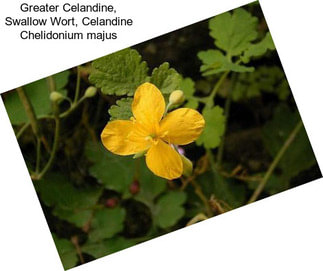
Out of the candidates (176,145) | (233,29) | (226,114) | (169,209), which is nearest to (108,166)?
(169,209)

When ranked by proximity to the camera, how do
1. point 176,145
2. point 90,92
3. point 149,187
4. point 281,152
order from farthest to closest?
point 281,152
point 149,187
point 90,92
point 176,145

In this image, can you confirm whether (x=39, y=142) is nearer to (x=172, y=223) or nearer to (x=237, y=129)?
(x=172, y=223)

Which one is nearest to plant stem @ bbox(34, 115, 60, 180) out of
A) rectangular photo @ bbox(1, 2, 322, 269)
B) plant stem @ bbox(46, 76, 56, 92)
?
rectangular photo @ bbox(1, 2, 322, 269)

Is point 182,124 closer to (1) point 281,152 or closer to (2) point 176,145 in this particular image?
(2) point 176,145

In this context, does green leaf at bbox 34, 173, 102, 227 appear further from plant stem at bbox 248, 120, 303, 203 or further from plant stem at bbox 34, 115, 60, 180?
plant stem at bbox 248, 120, 303, 203

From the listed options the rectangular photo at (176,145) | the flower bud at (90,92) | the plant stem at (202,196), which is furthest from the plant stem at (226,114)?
the flower bud at (90,92)

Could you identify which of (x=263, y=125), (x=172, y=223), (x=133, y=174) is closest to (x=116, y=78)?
(x=133, y=174)
